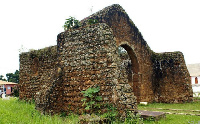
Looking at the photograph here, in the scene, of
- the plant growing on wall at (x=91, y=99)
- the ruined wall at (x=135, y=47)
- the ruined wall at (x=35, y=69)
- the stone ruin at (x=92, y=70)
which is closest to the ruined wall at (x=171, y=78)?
the stone ruin at (x=92, y=70)

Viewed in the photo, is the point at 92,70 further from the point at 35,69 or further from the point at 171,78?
the point at 171,78

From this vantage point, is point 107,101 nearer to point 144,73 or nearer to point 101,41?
point 101,41

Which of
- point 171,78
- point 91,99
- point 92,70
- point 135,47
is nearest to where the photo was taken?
point 91,99

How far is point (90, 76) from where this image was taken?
5719mm

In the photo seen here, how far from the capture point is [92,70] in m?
5.71

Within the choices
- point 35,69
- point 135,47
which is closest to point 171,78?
point 135,47

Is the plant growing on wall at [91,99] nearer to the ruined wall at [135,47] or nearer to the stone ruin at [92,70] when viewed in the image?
the stone ruin at [92,70]

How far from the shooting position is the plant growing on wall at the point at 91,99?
532 cm

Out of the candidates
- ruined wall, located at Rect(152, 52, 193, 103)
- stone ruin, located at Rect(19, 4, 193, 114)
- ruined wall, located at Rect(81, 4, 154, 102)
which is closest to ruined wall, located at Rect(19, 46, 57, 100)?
stone ruin, located at Rect(19, 4, 193, 114)

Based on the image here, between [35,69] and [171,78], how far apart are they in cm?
815

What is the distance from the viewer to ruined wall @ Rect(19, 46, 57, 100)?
28.2ft

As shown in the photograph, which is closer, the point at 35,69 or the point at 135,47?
the point at 35,69

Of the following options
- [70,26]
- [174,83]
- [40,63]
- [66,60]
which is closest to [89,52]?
[66,60]

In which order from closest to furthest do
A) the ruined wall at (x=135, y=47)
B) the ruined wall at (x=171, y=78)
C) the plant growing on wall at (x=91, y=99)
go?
the plant growing on wall at (x=91, y=99)
the ruined wall at (x=135, y=47)
the ruined wall at (x=171, y=78)
